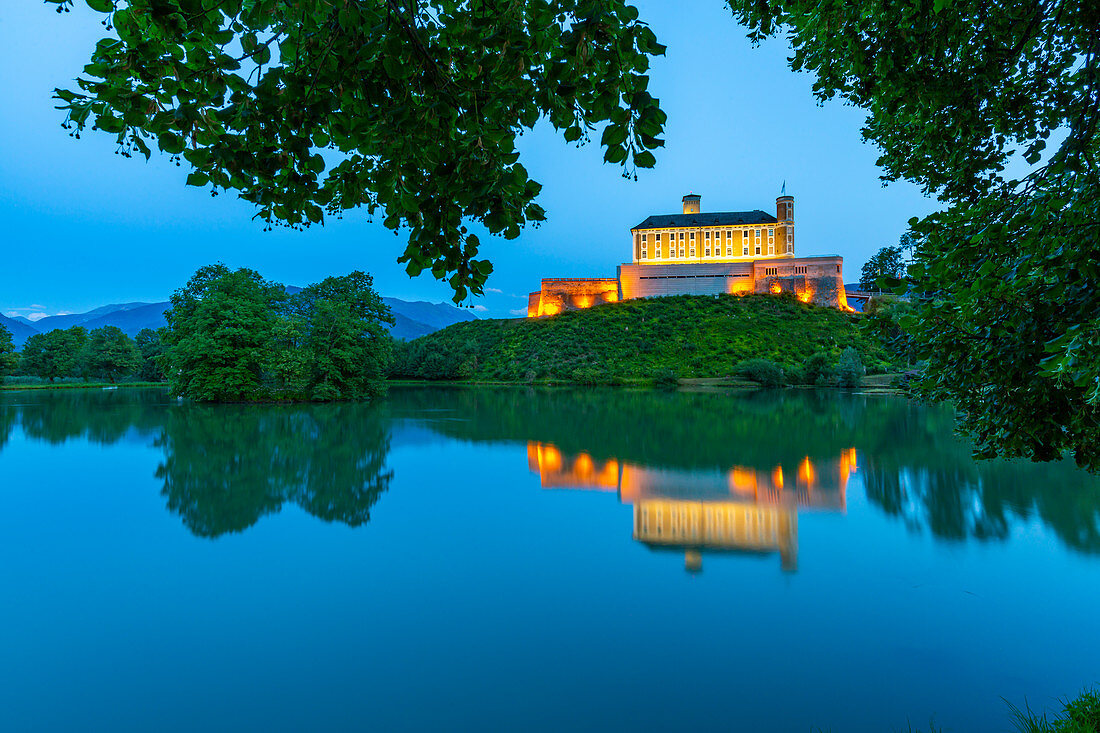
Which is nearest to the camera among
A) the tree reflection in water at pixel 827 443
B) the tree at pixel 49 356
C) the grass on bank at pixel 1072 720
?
the grass on bank at pixel 1072 720

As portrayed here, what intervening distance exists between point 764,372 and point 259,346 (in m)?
38.3

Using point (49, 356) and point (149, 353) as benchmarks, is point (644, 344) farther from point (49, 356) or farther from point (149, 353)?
point (49, 356)

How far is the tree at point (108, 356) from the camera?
56688 millimetres

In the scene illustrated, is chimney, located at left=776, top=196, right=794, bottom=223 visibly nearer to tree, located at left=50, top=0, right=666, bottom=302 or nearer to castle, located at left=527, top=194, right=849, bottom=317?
castle, located at left=527, top=194, right=849, bottom=317

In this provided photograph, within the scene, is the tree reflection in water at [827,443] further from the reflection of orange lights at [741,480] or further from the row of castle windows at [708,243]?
the row of castle windows at [708,243]

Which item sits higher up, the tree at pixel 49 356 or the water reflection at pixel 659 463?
the tree at pixel 49 356

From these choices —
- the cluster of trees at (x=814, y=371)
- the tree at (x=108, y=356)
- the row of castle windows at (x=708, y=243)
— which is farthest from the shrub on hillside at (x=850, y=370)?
the tree at (x=108, y=356)

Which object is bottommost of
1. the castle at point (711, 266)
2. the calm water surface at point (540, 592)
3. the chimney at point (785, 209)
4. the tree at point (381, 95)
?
the calm water surface at point (540, 592)

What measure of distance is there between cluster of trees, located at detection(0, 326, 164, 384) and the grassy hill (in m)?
28.9

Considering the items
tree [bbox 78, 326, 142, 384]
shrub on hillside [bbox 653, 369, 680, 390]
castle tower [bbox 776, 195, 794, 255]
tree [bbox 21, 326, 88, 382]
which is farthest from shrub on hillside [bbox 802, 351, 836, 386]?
tree [bbox 21, 326, 88, 382]

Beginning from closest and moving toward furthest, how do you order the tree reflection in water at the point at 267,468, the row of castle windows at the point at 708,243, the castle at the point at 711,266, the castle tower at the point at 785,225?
the tree reflection in water at the point at 267,468 → the castle at the point at 711,266 → the castle tower at the point at 785,225 → the row of castle windows at the point at 708,243

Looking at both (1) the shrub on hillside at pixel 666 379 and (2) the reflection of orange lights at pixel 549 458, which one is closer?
(2) the reflection of orange lights at pixel 549 458

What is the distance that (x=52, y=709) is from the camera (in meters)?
5.03

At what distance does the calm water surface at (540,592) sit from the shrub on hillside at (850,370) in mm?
31553
